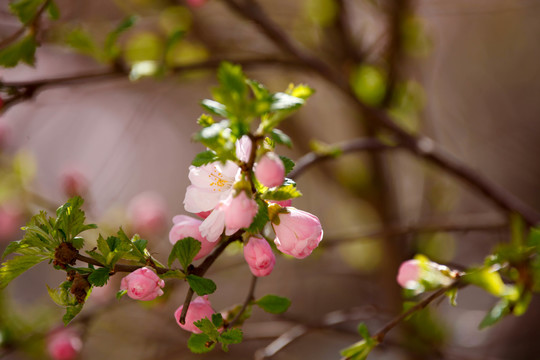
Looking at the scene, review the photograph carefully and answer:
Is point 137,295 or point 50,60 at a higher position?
point 137,295

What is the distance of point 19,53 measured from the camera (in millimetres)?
710

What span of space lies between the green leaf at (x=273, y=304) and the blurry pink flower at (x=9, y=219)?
1030 millimetres

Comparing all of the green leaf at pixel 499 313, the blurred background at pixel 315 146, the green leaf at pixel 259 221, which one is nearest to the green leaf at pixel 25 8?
the blurred background at pixel 315 146

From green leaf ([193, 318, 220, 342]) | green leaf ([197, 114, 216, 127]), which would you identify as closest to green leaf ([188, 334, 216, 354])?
green leaf ([193, 318, 220, 342])

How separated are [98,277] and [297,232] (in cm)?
20

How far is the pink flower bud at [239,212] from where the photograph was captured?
1.44 feet

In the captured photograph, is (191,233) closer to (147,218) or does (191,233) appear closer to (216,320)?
(216,320)

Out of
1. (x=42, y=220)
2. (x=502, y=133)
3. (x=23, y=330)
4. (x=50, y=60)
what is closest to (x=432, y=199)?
(x=502, y=133)

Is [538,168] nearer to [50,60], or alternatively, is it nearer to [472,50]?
[472,50]

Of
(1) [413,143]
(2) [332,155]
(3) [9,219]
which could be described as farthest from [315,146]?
(3) [9,219]

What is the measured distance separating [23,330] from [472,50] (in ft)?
7.80

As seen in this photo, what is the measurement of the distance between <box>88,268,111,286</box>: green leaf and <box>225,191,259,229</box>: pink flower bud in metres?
0.14

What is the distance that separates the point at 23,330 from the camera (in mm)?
1023

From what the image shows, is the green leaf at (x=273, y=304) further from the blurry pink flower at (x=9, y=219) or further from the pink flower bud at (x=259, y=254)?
the blurry pink flower at (x=9, y=219)
